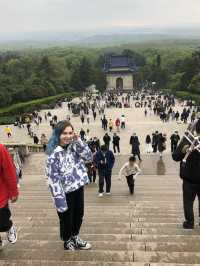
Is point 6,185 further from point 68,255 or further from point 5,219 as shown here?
point 68,255

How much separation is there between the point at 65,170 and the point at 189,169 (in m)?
1.66

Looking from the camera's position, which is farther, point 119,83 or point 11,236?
point 119,83

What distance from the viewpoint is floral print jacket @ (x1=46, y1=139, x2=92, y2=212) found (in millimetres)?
4367

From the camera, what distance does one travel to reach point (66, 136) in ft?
14.3

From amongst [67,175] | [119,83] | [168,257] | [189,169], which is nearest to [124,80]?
[119,83]

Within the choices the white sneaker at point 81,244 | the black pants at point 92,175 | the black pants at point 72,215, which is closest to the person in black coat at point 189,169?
the black pants at point 72,215

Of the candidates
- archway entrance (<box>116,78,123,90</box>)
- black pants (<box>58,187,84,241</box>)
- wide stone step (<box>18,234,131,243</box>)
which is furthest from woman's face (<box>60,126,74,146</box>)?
archway entrance (<box>116,78,123,90</box>)

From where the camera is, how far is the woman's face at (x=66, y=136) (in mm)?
4355

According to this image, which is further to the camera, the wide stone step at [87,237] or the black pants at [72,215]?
the wide stone step at [87,237]

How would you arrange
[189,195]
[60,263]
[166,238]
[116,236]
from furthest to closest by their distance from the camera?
[189,195] → [116,236] → [166,238] → [60,263]

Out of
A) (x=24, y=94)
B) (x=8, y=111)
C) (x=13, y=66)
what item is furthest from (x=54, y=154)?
(x=13, y=66)

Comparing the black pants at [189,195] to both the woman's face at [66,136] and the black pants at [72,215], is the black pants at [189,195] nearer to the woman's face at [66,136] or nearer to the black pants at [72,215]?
the black pants at [72,215]

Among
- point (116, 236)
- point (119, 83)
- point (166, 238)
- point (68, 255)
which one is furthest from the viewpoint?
point (119, 83)

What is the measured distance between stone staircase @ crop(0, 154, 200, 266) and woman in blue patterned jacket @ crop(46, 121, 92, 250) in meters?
0.28
